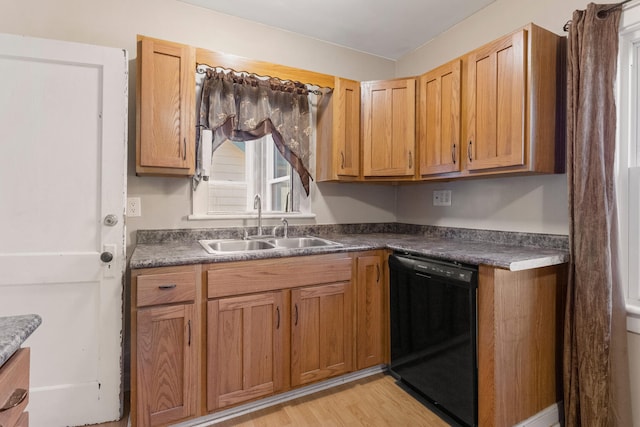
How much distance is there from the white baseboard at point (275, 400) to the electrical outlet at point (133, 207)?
1.26 meters

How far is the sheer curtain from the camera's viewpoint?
85.7 inches

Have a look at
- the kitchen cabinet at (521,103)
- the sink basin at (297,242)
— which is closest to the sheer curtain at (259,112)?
the sink basin at (297,242)

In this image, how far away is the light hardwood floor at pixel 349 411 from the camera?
1739 millimetres

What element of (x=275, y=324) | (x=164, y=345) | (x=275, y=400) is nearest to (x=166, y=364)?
(x=164, y=345)

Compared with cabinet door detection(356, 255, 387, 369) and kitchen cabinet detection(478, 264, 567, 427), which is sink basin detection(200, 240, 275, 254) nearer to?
cabinet door detection(356, 255, 387, 369)

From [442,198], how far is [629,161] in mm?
1128

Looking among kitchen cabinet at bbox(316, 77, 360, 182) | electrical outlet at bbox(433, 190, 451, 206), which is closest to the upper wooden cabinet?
kitchen cabinet at bbox(316, 77, 360, 182)

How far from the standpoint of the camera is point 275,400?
1918 millimetres

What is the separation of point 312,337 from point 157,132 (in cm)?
153

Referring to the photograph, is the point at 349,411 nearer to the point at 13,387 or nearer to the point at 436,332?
the point at 436,332

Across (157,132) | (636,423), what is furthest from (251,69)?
(636,423)

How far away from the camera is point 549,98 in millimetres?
1735

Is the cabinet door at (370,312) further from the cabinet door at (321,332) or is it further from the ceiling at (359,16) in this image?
the ceiling at (359,16)

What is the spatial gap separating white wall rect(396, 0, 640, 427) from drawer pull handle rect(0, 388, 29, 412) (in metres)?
2.33
